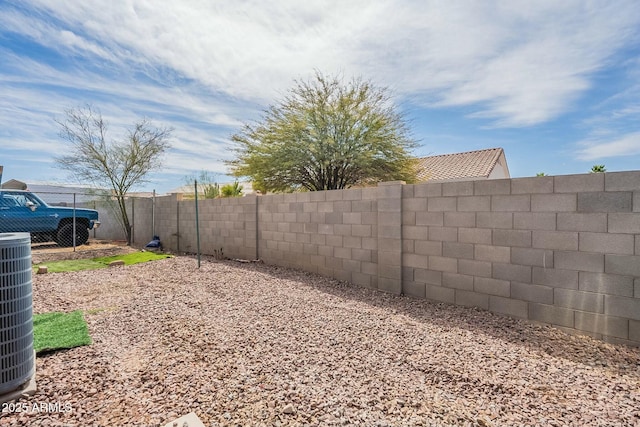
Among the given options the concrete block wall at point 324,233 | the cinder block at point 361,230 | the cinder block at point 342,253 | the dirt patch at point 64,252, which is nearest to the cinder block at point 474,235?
the concrete block wall at point 324,233

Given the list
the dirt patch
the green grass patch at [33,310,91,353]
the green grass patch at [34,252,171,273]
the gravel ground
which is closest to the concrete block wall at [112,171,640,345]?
the gravel ground

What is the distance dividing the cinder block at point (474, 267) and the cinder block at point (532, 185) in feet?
3.16

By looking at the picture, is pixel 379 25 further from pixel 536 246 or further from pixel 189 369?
pixel 189 369

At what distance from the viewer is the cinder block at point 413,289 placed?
14.9ft

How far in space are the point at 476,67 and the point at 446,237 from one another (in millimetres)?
4503

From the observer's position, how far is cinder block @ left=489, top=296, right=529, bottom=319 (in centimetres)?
361

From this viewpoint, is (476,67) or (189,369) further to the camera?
(476,67)

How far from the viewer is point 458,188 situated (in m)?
4.16

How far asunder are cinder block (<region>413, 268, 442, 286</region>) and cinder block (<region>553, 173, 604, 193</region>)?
5.73 ft

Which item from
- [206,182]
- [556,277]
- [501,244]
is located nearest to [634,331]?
[556,277]

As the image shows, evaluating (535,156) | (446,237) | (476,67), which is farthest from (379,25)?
(535,156)

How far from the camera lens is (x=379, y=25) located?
5.45 metres

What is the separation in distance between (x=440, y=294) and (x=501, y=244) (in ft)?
A: 3.52

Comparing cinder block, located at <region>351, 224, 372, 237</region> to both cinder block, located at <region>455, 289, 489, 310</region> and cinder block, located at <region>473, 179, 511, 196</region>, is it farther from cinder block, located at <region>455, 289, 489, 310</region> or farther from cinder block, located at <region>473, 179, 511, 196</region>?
cinder block, located at <region>473, 179, 511, 196</region>
